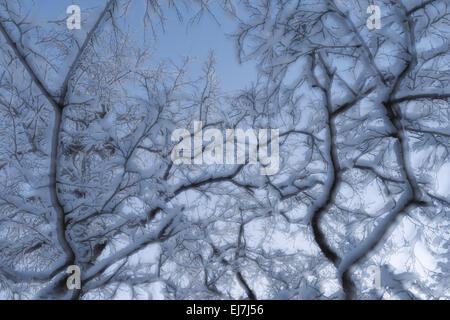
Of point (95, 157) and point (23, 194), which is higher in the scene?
point (95, 157)

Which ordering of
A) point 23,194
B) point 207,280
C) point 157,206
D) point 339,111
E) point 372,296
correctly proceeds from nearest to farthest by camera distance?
point 372,296
point 339,111
point 157,206
point 23,194
point 207,280

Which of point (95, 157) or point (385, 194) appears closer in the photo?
point (385, 194)

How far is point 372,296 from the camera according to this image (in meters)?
3.38

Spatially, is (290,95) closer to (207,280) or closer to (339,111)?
(339,111)

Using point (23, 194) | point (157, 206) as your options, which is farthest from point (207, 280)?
point (23, 194)

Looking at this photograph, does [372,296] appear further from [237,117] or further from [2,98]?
[2,98]

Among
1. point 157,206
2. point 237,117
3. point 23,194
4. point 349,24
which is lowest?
point 157,206

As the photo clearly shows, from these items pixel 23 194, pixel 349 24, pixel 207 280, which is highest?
pixel 349 24

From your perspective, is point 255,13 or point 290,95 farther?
point 290,95

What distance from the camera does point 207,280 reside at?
5.72 meters

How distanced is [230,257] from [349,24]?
12.4 feet
